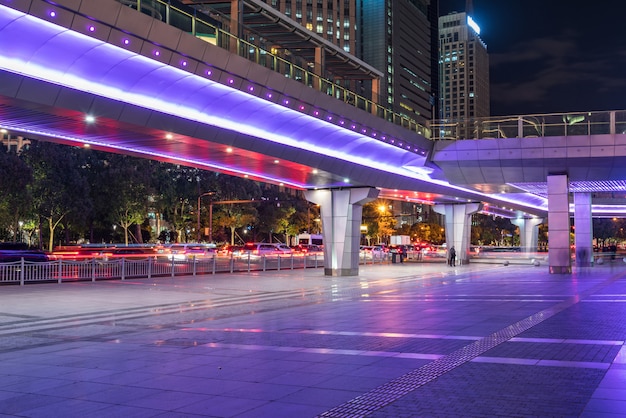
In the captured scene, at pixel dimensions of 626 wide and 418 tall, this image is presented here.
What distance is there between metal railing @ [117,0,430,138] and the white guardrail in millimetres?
12442

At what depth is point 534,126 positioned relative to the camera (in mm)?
32000

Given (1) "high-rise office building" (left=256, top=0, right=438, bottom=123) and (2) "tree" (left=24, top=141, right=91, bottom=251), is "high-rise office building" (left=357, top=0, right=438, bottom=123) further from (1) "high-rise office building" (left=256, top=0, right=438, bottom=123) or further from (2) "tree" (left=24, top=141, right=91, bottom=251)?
(2) "tree" (left=24, top=141, right=91, bottom=251)

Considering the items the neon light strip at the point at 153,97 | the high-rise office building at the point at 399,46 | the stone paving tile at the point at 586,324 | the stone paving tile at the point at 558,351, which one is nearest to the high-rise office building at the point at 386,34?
the high-rise office building at the point at 399,46

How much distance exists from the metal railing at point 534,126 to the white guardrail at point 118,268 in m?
13.7

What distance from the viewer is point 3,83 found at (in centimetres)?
1482

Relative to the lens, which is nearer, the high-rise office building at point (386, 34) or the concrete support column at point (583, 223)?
the concrete support column at point (583, 223)

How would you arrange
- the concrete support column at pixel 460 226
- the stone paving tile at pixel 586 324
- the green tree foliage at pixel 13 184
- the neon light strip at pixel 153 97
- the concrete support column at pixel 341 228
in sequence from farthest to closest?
the concrete support column at pixel 460 226
the green tree foliage at pixel 13 184
the concrete support column at pixel 341 228
the neon light strip at pixel 153 97
the stone paving tile at pixel 586 324

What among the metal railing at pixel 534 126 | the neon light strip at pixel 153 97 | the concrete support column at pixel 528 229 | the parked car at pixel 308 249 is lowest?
the parked car at pixel 308 249

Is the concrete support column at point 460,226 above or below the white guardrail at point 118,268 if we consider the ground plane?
above

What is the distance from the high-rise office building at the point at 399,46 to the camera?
6604 inches

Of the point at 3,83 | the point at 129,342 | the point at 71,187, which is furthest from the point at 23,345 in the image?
the point at 71,187

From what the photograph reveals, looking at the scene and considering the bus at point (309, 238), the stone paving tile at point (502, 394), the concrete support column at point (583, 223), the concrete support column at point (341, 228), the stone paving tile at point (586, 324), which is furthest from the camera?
the bus at point (309, 238)

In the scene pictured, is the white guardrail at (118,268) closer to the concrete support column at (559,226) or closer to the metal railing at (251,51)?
the metal railing at (251,51)

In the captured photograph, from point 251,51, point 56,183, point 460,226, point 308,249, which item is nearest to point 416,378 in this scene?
point 251,51
